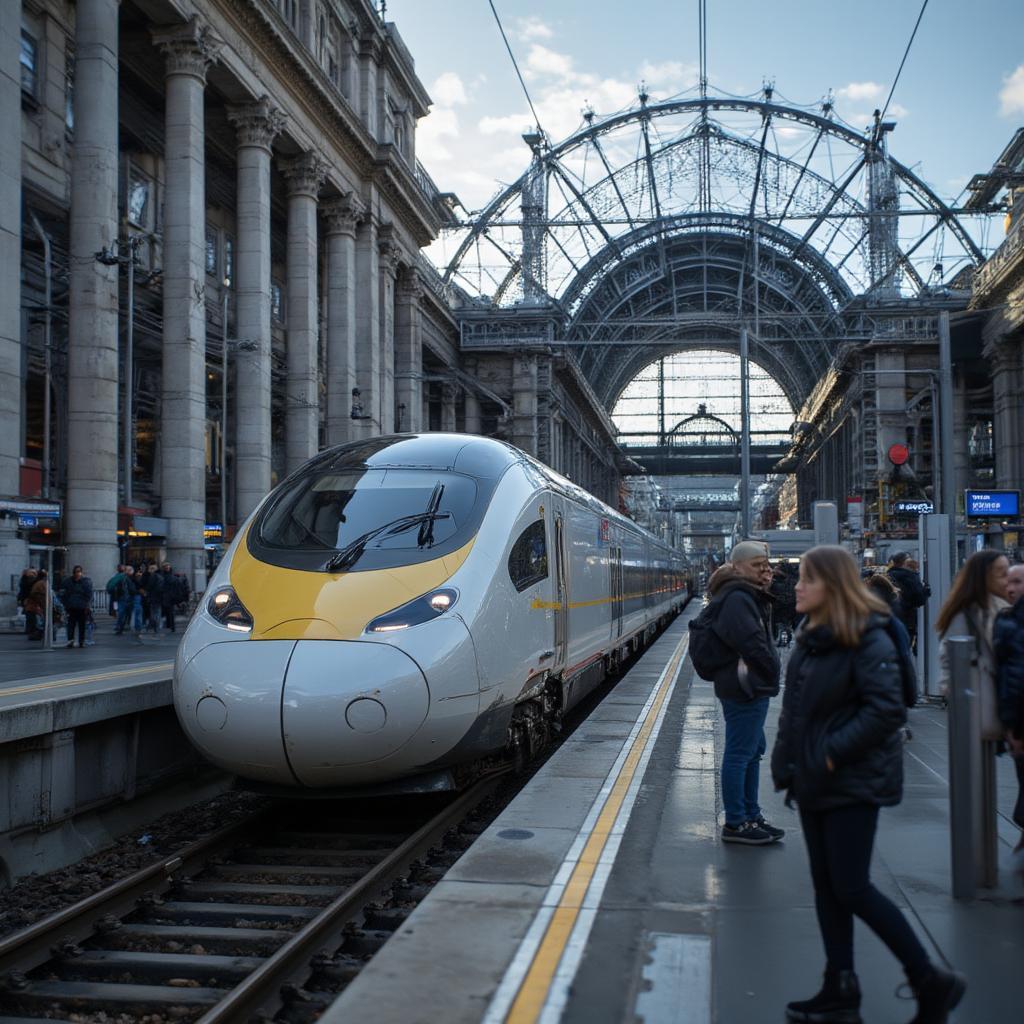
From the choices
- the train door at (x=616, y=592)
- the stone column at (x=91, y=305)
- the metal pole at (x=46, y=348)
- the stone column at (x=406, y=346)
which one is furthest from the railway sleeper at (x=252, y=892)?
the stone column at (x=406, y=346)

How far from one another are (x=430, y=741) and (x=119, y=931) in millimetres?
2301

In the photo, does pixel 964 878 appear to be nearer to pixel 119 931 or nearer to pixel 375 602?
pixel 375 602

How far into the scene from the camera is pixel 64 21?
28.4 metres

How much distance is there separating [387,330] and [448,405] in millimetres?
14131

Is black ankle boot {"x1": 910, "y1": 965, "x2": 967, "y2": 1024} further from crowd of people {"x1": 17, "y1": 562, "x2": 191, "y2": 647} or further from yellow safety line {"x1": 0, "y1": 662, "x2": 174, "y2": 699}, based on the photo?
crowd of people {"x1": 17, "y1": 562, "x2": 191, "y2": 647}

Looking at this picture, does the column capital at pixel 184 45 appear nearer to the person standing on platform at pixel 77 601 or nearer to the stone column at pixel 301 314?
the stone column at pixel 301 314

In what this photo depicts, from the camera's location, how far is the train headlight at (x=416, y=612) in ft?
26.0

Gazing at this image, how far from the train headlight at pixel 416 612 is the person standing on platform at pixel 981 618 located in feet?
11.7

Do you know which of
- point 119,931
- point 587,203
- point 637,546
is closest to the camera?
point 119,931

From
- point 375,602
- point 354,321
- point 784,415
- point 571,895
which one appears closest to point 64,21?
point 354,321

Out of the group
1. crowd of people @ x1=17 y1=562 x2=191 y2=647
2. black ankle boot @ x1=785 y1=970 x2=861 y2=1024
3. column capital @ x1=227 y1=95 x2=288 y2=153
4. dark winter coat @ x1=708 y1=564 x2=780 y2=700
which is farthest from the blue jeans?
column capital @ x1=227 y1=95 x2=288 y2=153

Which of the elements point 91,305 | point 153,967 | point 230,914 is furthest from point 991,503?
point 153,967

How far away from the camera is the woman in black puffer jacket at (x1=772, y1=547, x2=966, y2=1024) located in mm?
4180

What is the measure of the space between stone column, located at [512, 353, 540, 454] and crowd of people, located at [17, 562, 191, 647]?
3012 centimetres
